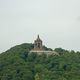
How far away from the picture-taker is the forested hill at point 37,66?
540 ft

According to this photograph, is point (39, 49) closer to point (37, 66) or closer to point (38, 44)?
point (38, 44)

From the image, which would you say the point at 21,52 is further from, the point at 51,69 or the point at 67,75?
the point at 67,75

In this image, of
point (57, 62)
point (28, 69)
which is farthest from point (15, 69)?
point (57, 62)

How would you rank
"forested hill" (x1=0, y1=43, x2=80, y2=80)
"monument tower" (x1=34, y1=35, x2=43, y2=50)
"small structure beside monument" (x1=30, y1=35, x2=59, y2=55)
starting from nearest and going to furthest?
"forested hill" (x1=0, y1=43, x2=80, y2=80) → "small structure beside monument" (x1=30, y1=35, x2=59, y2=55) → "monument tower" (x1=34, y1=35, x2=43, y2=50)

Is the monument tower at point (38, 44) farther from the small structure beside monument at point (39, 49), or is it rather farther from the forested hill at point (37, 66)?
the forested hill at point (37, 66)

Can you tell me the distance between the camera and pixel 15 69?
172 m

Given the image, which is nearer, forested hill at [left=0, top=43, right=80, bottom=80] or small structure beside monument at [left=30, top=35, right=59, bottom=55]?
forested hill at [left=0, top=43, right=80, bottom=80]

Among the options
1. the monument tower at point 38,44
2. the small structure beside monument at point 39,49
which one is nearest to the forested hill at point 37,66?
the small structure beside monument at point 39,49

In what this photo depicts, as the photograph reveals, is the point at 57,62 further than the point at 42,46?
No

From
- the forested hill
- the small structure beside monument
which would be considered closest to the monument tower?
the small structure beside monument

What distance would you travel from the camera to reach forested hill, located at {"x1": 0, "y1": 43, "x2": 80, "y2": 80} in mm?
164625

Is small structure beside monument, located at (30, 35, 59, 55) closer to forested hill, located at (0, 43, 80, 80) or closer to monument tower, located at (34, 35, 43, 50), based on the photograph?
monument tower, located at (34, 35, 43, 50)

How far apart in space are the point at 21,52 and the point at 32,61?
611cm

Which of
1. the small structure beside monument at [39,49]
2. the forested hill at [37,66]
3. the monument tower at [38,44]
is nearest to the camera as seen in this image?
the forested hill at [37,66]
